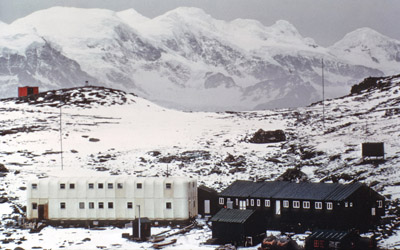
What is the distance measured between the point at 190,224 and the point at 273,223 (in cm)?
783

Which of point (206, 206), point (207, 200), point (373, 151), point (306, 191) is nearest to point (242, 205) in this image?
point (207, 200)

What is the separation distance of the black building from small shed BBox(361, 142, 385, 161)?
1885cm

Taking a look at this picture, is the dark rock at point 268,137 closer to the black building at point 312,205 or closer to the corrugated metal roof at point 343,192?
the black building at point 312,205

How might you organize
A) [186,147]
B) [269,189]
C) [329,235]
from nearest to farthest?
[329,235]
[269,189]
[186,147]

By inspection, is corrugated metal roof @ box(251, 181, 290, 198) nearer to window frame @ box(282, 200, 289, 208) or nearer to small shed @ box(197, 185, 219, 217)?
window frame @ box(282, 200, 289, 208)

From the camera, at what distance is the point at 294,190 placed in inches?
2510

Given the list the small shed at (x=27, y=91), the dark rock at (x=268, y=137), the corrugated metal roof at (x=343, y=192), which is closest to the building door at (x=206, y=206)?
the corrugated metal roof at (x=343, y=192)

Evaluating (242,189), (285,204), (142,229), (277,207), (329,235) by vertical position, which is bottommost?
(329,235)

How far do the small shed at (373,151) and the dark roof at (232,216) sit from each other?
1018 inches

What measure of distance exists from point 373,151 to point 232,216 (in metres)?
A: 28.0

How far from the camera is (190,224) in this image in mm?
65438

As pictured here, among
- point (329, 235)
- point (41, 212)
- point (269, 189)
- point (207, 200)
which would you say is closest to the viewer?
point (329, 235)

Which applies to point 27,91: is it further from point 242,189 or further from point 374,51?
point 242,189

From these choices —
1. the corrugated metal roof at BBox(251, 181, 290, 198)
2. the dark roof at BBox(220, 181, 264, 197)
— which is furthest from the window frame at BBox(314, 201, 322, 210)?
the dark roof at BBox(220, 181, 264, 197)
